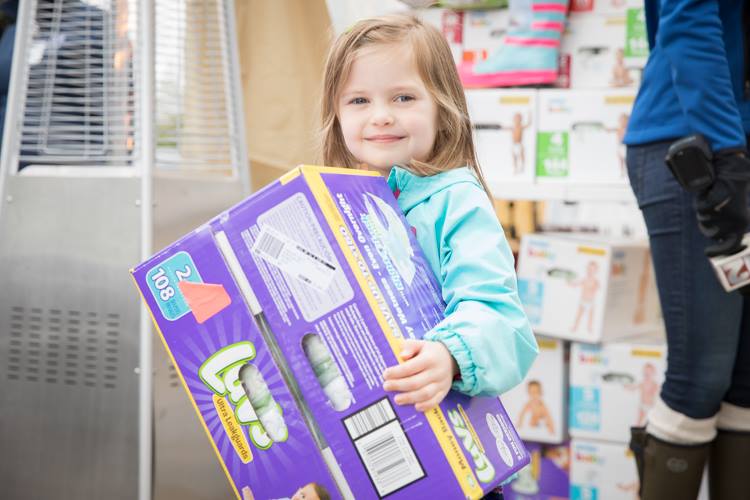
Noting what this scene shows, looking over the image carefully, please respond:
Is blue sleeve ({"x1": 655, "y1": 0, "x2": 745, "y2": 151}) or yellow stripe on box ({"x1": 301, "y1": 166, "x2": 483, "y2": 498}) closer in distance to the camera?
yellow stripe on box ({"x1": 301, "y1": 166, "x2": 483, "y2": 498})

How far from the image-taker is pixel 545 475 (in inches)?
94.0

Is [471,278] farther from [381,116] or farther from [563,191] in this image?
[563,191]

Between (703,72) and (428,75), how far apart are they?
0.54 m

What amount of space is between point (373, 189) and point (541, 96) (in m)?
1.54

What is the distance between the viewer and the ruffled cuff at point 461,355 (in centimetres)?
79

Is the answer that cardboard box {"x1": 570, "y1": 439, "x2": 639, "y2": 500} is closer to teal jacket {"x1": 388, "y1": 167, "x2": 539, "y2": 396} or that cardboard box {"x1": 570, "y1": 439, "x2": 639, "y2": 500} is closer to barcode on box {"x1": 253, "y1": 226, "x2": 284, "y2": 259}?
teal jacket {"x1": 388, "y1": 167, "x2": 539, "y2": 396}

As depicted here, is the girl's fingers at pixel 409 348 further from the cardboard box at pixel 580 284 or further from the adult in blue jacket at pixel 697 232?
the cardboard box at pixel 580 284

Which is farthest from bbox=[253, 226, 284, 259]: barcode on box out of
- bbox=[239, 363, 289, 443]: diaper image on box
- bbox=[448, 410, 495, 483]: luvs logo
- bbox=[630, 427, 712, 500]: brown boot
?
bbox=[630, 427, 712, 500]: brown boot

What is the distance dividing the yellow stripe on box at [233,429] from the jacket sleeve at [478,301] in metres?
0.21

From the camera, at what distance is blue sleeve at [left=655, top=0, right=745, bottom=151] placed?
4.33 feet

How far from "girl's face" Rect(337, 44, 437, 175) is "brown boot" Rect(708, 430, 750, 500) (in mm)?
895

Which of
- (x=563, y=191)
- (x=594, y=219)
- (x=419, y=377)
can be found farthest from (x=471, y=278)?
(x=594, y=219)

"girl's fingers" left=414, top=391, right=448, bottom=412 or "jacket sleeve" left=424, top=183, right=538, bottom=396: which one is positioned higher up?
"jacket sleeve" left=424, top=183, right=538, bottom=396

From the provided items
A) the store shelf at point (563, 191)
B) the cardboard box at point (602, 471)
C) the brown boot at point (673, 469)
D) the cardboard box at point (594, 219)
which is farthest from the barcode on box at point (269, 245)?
the cardboard box at point (594, 219)
